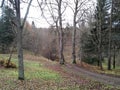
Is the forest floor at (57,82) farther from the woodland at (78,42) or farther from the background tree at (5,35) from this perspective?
the background tree at (5,35)

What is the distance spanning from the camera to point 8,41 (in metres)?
47.2

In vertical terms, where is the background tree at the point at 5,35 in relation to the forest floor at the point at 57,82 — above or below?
above

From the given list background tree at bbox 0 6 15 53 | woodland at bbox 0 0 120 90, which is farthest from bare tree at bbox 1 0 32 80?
background tree at bbox 0 6 15 53

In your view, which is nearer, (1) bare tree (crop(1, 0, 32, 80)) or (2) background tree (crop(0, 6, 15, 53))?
(1) bare tree (crop(1, 0, 32, 80))

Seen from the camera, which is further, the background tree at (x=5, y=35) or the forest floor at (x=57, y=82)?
the background tree at (x=5, y=35)

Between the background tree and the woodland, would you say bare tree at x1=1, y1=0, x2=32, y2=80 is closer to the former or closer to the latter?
the woodland

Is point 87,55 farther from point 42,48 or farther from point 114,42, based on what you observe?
point 42,48

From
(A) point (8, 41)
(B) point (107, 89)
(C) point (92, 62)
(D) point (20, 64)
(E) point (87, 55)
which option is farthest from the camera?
(A) point (8, 41)

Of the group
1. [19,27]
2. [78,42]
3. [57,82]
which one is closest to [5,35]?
[78,42]

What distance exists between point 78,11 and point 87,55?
10580mm

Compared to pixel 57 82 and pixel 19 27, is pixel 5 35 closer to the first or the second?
pixel 19 27

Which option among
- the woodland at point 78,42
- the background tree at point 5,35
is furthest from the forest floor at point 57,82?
the background tree at point 5,35

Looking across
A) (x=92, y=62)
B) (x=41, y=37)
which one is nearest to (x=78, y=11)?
(x=92, y=62)

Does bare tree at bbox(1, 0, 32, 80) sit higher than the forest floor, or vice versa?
bare tree at bbox(1, 0, 32, 80)
